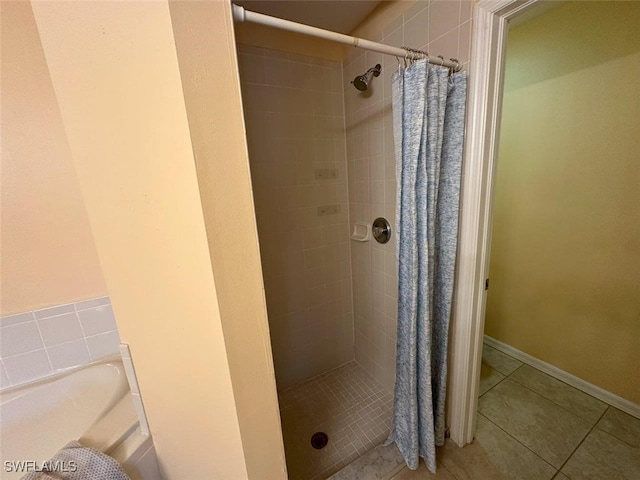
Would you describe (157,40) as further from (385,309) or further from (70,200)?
(385,309)

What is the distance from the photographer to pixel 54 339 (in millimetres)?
1041

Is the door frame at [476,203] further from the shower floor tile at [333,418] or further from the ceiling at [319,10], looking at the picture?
the ceiling at [319,10]

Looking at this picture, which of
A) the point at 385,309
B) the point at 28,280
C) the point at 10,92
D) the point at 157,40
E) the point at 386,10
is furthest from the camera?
the point at 385,309

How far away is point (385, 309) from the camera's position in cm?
164

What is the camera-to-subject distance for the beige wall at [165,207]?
18.7 inches

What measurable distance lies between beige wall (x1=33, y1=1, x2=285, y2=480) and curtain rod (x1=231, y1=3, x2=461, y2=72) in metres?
0.20

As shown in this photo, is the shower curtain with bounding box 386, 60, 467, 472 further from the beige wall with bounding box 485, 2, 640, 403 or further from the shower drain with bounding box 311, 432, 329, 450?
the beige wall with bounding box 485, 2, 640, 403

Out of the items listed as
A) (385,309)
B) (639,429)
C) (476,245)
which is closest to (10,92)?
(476,245)

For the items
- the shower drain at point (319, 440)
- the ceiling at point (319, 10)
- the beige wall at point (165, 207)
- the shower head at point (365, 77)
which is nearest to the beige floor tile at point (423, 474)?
the shower drain at point (319, 440)

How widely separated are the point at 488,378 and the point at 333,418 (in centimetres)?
113

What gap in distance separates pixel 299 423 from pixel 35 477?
47.1 inches

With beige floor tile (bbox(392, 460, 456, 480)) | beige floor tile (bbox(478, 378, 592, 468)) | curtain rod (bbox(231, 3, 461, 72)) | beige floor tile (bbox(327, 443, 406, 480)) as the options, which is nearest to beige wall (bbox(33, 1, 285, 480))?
curtain rod (bbox(231, 3, 461, 72))

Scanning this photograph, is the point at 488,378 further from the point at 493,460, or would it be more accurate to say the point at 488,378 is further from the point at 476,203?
the point at 476,203

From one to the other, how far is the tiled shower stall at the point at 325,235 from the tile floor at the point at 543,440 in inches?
17.8
